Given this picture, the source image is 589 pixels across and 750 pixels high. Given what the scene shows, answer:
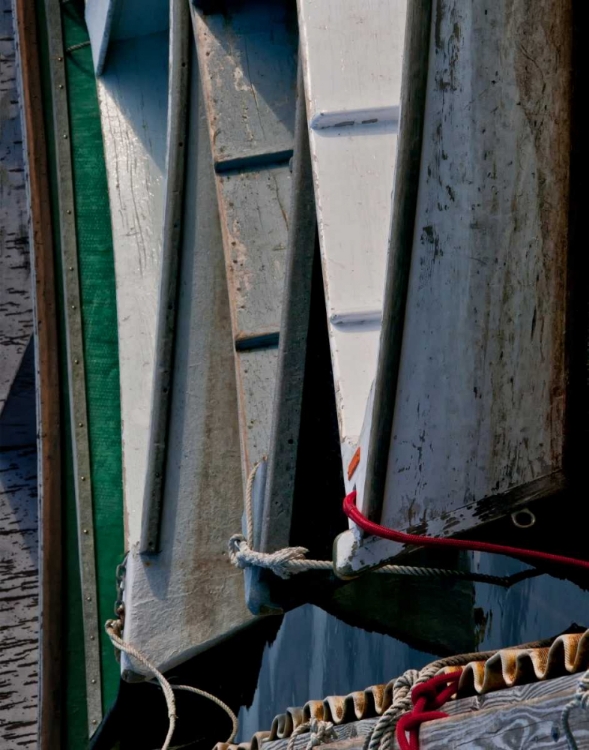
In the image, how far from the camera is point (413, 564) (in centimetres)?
333

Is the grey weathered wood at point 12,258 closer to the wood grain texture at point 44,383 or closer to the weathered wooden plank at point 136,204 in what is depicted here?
the wood grain texture at point 44,383

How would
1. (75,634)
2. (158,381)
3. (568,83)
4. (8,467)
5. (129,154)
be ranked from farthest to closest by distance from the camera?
(8,467)
(129,154)
(75,634)
(158,381)
(568,83)

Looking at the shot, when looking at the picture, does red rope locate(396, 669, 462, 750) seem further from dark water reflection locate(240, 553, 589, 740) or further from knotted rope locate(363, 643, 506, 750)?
dark water reflection locate(240, 553, 589, 740)

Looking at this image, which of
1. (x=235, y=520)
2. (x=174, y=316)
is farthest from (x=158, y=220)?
(x=235, y=520)

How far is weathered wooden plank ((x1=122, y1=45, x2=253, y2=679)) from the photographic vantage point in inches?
146

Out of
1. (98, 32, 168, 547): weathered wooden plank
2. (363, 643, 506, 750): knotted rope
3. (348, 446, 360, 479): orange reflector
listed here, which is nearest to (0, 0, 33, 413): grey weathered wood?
(98, 32, 168, 547): weathered wooden plank

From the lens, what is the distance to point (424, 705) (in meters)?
1.76

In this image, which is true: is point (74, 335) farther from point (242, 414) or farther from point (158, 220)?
point (242, 414)

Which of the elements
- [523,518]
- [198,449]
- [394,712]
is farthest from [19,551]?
[394,712]

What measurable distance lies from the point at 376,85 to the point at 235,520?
4.80 ft

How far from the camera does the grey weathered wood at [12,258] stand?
17.9 feet

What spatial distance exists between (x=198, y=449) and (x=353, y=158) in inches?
49.0

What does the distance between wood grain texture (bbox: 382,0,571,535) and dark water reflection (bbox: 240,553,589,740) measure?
4.60ft

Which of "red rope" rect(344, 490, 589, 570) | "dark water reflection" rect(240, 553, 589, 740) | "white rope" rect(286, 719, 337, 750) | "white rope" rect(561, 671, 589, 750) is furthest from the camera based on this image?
"dark water reflection" rect(240, 553, 589, 740)
